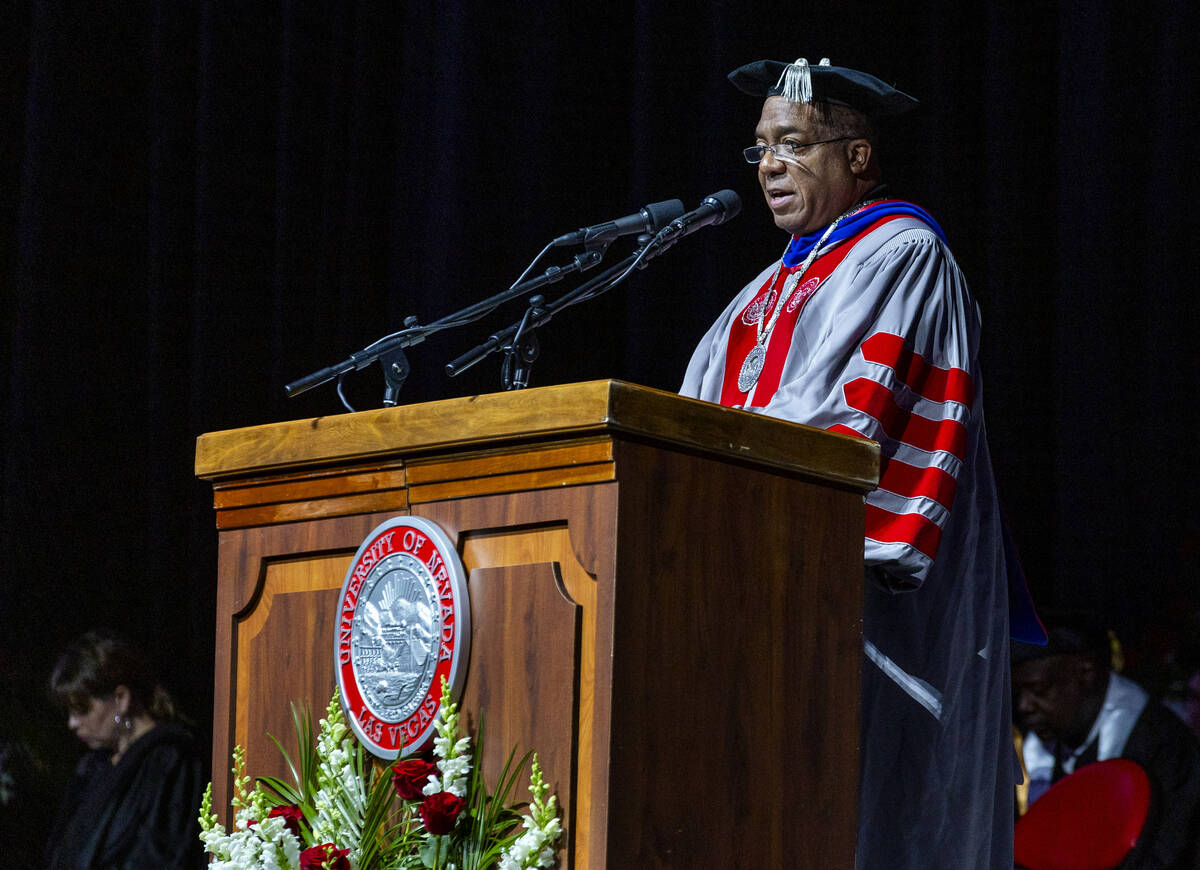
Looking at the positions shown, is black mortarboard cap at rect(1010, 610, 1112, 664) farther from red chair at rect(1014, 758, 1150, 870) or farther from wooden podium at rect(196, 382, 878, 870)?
wooden podium at rect(196, 382, 878, 870)

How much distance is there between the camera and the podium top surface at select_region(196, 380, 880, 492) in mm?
1751

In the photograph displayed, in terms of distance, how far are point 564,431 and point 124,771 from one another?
11.1ft

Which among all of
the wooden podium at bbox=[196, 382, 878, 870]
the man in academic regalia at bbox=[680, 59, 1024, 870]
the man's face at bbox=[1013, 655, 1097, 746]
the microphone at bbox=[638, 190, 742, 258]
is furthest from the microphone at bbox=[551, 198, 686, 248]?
the man's face at bbox=[1013, 655, 1097, 746]

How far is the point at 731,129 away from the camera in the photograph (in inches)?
165

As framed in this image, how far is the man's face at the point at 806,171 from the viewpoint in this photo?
2688mm

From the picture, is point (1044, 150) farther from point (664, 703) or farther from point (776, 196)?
point (664, 703)

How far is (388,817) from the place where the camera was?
1.90 m

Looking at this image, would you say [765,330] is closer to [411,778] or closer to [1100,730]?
[411,778]

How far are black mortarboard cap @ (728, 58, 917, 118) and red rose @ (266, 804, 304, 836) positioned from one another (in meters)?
1.36

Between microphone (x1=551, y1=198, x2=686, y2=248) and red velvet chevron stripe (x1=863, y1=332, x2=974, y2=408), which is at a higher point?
microphone (x1=551, y1=198, x2=686, y2=248)

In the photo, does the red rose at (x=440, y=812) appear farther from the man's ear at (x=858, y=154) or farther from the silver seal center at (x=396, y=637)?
the man's ear at (x=858, y=154)

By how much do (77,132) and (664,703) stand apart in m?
3.74

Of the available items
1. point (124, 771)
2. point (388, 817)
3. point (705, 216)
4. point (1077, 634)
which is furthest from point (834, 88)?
point (124, 771)

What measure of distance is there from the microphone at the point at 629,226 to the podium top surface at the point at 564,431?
1.19ft
